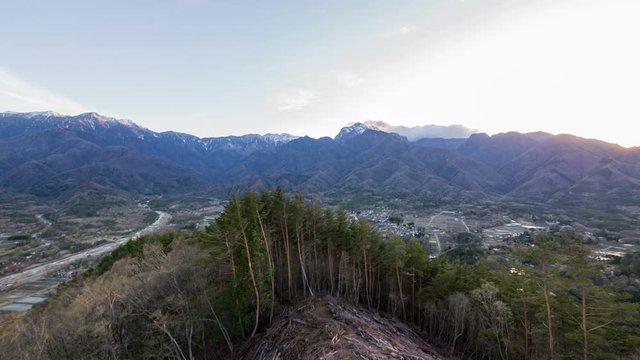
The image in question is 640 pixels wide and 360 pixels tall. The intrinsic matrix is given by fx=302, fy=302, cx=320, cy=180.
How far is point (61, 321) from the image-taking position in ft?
72.2

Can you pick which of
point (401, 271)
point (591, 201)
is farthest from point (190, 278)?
point (591, 201)

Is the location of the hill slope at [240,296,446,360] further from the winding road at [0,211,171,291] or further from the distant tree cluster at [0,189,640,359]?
the winding road at [0,211,171,291]

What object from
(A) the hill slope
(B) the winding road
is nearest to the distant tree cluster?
(A) the hill slope

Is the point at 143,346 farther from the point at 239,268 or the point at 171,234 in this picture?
the point at 171,234

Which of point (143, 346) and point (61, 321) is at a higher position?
point (61, 321)

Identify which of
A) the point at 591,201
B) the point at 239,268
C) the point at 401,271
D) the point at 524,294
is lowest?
the point at 591,201

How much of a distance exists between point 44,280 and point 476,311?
363 ft

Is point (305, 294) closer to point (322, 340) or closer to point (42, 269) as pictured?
point (322, 340)

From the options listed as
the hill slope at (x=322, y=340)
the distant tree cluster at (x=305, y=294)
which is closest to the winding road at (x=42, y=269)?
the distant tree cluster at (x=305, y=294)

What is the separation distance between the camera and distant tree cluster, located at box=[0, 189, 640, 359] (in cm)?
1977

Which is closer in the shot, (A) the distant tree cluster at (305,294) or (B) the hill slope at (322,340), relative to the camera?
(B) the hill slope at (322,340)

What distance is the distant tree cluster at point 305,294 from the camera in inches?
778

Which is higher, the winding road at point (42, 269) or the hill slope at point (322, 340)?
the hill slope at point (322, 340)

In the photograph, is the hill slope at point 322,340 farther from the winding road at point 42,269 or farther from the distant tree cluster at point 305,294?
the winding road at point 42,269
